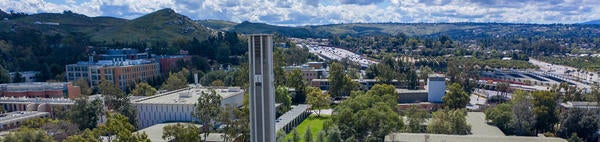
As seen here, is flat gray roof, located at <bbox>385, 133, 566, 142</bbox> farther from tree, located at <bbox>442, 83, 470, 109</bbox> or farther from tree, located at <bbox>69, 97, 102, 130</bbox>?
tree, located at <bbox>69, 97, 102, 130</bbox>

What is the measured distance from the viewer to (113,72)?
65.8m

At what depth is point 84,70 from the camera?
225 ft

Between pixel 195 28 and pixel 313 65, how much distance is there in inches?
2480

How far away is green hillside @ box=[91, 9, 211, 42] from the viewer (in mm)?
119125

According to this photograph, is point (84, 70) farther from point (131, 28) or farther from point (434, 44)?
point (434, 44)

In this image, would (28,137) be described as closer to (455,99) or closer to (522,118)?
(522,118)

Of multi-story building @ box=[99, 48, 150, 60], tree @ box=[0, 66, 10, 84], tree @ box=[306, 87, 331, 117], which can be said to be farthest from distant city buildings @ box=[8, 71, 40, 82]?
tree @ box=[306, 87, 331, 117]

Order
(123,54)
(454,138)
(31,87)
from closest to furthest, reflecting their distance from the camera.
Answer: (454,138) → (31,87) → (123,54)

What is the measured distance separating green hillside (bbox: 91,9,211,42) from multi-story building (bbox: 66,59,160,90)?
43478mm

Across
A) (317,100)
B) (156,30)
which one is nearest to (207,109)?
(317,100)

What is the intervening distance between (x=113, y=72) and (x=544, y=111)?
55.8 metres

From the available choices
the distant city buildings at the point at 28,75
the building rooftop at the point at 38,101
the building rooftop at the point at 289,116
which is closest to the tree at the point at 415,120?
the building rooftop at the point at 289,116

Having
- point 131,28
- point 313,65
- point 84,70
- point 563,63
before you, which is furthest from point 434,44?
point 84,70

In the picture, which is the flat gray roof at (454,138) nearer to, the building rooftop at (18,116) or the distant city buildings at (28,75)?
the building rooftop at (18,116)
